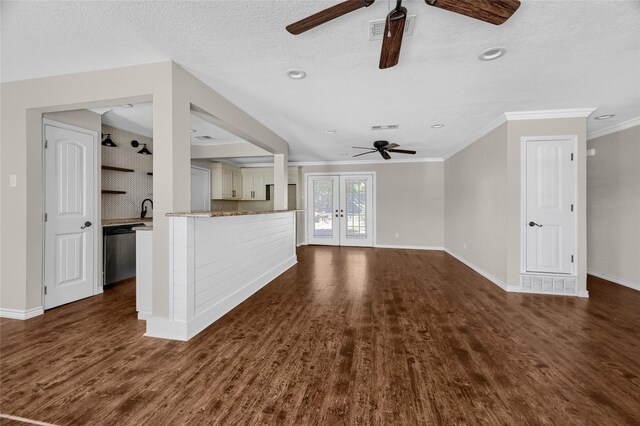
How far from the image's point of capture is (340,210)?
7945mm

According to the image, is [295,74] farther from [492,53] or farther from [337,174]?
[337,174]

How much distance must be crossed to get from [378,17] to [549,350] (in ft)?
9.44

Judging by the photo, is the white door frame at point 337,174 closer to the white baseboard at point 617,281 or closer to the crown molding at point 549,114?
the crown molding at point 549,114

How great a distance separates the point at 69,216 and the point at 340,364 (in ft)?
11.5

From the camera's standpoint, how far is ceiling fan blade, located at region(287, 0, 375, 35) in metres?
1.44

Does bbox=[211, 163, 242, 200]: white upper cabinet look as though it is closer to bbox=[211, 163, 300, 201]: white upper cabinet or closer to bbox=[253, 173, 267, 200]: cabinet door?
bbox=[211, 163, 300, 201]: white upper cabinet

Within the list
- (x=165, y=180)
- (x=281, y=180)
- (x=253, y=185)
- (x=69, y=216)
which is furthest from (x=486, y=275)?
(x=253, y=185)

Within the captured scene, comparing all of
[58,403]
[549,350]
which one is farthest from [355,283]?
[58,403]

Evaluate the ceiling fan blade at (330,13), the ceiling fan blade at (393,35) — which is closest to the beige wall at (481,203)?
the ceiling fan blade at (393,35)

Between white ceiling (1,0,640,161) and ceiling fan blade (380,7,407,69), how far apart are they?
8.9 inches

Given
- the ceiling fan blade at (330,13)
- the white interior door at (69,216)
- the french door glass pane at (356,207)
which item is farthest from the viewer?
the french door glass pane at (356,207)

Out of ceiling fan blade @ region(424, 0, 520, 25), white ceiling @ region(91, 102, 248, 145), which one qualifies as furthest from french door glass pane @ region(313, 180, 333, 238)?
ceiling fan blade @ region(424, 0, 520, 25)

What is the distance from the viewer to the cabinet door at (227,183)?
23.4 feet

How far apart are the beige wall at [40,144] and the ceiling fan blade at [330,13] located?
4.58 feet
